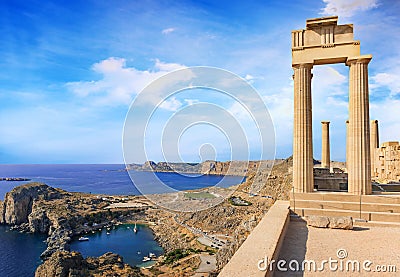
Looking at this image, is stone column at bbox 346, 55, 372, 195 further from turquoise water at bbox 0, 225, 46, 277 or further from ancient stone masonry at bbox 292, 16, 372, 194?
turquoise water at bbox 0, 225, 46, 277

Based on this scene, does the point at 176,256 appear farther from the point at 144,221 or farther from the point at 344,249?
the point at 344,249

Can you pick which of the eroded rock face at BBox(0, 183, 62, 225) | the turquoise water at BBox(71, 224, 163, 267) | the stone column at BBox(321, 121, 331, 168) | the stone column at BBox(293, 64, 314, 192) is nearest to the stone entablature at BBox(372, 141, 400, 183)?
the stone column at BBox(321, 121, 331, 168)

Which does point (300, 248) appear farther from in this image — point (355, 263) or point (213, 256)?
point (213, 256)

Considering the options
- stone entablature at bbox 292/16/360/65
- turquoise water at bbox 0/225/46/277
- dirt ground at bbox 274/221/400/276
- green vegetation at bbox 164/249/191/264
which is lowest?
turquoise water at bbox 0/225/46/277

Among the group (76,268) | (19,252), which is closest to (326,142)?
(76,268)

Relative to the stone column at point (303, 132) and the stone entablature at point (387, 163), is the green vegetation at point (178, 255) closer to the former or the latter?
the stone entablature at point (387, 163)

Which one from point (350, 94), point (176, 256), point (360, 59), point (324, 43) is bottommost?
point (176, 256)
